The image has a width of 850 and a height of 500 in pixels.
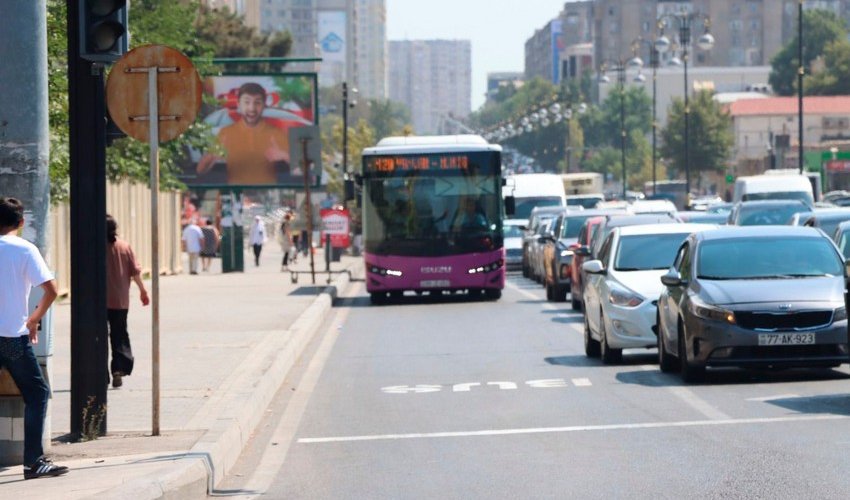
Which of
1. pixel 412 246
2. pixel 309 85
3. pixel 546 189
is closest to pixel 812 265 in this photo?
pixel 412 246

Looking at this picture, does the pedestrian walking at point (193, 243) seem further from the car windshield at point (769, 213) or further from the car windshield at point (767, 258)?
the car windshield at point (767, 258)

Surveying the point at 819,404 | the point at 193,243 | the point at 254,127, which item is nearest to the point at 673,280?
the point at 819,404

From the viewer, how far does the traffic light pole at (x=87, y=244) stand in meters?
11.9

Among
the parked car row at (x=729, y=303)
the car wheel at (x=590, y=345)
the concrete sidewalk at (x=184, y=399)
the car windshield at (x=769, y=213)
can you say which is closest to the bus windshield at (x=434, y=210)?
the concrete sidewalk at (x=184, y=399)

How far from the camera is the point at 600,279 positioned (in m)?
20.5

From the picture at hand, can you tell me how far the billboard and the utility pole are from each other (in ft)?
138

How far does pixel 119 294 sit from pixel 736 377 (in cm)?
587

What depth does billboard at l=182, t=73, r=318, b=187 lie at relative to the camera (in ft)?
175

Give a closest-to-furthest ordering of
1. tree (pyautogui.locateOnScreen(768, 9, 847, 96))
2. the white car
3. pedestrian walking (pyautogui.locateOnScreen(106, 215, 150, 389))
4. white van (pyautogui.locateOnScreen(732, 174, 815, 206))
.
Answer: pedestrian walking (pyautogui.locateOnScreen(106, 215, 150, 389)) < the white car < white van (pyautogui.locateOnScreen(732, 174, 815, 206)) < tree (pyautogui.locateOnScreen(768, 9, 847, 96))

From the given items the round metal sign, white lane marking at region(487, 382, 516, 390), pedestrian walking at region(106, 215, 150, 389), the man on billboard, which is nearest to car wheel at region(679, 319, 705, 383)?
white lane marking at region(487, 382, 516, 390)

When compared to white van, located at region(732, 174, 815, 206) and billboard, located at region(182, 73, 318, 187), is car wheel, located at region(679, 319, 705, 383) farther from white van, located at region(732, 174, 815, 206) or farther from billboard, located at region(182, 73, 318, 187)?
billboard, located at region(182, 73, 318, 187)

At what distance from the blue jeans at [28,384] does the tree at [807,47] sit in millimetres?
159425

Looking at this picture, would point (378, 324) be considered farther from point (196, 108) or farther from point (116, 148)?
point (196, 108)

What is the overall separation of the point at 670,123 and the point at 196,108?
125692 mm
